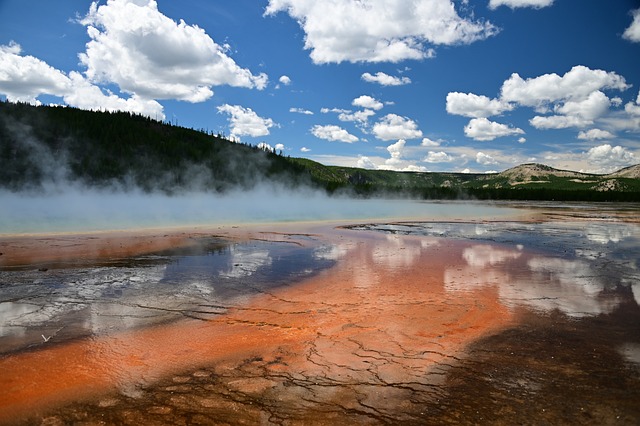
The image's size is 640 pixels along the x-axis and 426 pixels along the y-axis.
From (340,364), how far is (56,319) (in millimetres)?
5261

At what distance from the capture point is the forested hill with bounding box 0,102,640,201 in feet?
307

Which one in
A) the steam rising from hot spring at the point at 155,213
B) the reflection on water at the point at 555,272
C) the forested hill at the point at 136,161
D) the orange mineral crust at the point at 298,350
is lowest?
the orange mineral crust at the point at 298,350

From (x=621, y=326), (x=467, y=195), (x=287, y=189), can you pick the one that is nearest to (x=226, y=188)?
(x=287, y=189)

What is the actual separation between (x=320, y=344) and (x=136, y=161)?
114081 millimetres

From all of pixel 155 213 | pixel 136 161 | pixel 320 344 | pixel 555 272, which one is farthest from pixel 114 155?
pixel 320 344

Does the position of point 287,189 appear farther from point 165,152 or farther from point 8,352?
point 8,352

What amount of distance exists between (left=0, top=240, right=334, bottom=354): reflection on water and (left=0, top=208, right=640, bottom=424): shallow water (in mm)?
53

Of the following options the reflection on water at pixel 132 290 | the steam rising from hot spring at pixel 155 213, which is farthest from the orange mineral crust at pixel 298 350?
the steam rising from hot spring at pixel 155 213

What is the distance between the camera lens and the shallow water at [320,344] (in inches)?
174

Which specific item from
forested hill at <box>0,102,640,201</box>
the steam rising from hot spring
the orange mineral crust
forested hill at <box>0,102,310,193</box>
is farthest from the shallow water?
forested hill at <box>0,102,310,193</box>

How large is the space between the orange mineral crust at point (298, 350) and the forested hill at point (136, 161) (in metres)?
94.3

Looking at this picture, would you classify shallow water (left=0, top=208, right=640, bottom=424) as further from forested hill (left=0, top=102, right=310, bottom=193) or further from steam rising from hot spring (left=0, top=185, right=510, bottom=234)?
forested hill (left=0, top=102, right=310, bottom=193)

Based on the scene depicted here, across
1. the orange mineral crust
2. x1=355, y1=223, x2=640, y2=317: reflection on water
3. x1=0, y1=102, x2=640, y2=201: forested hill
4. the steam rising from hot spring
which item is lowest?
the orange mineral crust

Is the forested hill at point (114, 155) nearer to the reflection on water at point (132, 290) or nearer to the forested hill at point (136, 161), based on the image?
the forested hill at point (136, 161)
